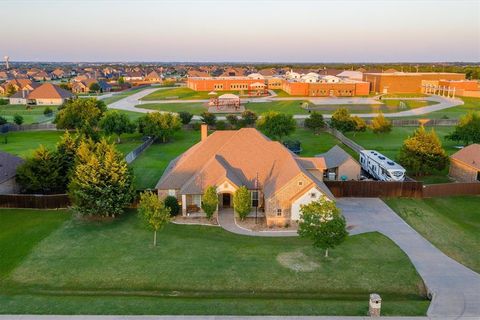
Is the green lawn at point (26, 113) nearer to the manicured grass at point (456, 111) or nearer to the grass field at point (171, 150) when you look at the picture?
the grass field at point (171, 150)

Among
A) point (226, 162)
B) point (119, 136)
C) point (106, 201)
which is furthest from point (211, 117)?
point (106, 201)

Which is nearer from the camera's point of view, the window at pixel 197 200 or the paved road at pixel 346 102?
the window at pixel 197 200

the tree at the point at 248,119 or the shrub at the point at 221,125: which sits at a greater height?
the tree at the point at 248,119

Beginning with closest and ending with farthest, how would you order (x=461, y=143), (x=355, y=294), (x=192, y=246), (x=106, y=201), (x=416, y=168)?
(x=355, y=294)
(x=192, y=246)
(x=106, y=201)
(x=416, y=168)
(x=461, y=143)

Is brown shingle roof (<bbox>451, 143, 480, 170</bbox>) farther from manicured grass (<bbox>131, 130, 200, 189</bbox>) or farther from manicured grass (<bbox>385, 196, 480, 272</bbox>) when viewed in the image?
manicured grass (<bbox>131, 130, 200, 189</bbox>)

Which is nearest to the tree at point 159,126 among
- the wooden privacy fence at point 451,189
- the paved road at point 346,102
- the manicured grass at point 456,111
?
the paved road at point 346,102

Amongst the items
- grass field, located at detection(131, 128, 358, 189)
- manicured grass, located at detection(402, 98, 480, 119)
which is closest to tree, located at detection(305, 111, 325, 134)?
grass field, located at detection(131, 128, 358, 189)

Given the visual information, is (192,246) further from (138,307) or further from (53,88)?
(53,88)
